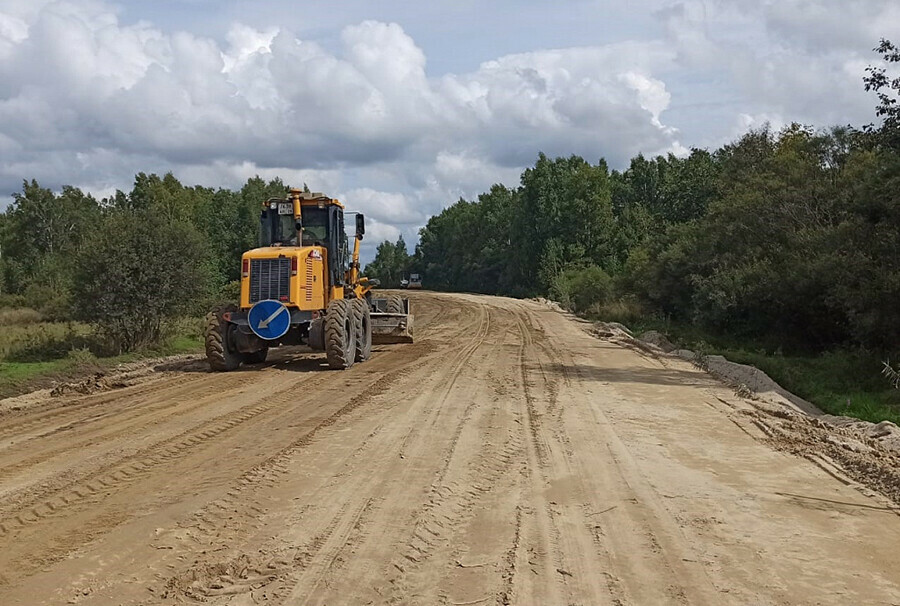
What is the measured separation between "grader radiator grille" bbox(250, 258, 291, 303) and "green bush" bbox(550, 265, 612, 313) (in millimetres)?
28447

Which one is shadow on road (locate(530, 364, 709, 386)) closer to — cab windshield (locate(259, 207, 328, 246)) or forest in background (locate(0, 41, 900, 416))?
forest in background (locate(0, 41, 900, 416))

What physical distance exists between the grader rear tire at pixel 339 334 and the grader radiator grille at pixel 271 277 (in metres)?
0.97

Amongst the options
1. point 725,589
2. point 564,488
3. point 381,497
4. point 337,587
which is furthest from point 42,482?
point 725,589

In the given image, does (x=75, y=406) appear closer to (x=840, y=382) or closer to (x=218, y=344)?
(x=218, y=344)

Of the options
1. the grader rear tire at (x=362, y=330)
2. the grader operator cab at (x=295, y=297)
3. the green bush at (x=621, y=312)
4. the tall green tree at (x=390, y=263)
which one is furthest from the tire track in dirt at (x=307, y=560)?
the tall green tree at (x=390, y=263)

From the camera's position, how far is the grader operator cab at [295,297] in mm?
15445

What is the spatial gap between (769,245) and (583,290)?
68.2 feet

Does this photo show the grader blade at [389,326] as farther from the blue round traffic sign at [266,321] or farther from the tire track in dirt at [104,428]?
the tire track in dirt at [104,428]

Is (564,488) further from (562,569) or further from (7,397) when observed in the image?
(7,397)

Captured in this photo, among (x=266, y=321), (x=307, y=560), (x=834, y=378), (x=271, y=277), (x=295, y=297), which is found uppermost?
(x=271, y=277)

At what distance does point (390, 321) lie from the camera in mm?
20734

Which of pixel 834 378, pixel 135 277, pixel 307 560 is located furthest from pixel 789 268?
pixel 307 560

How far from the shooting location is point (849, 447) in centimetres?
900

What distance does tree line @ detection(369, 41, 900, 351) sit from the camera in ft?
55.9
